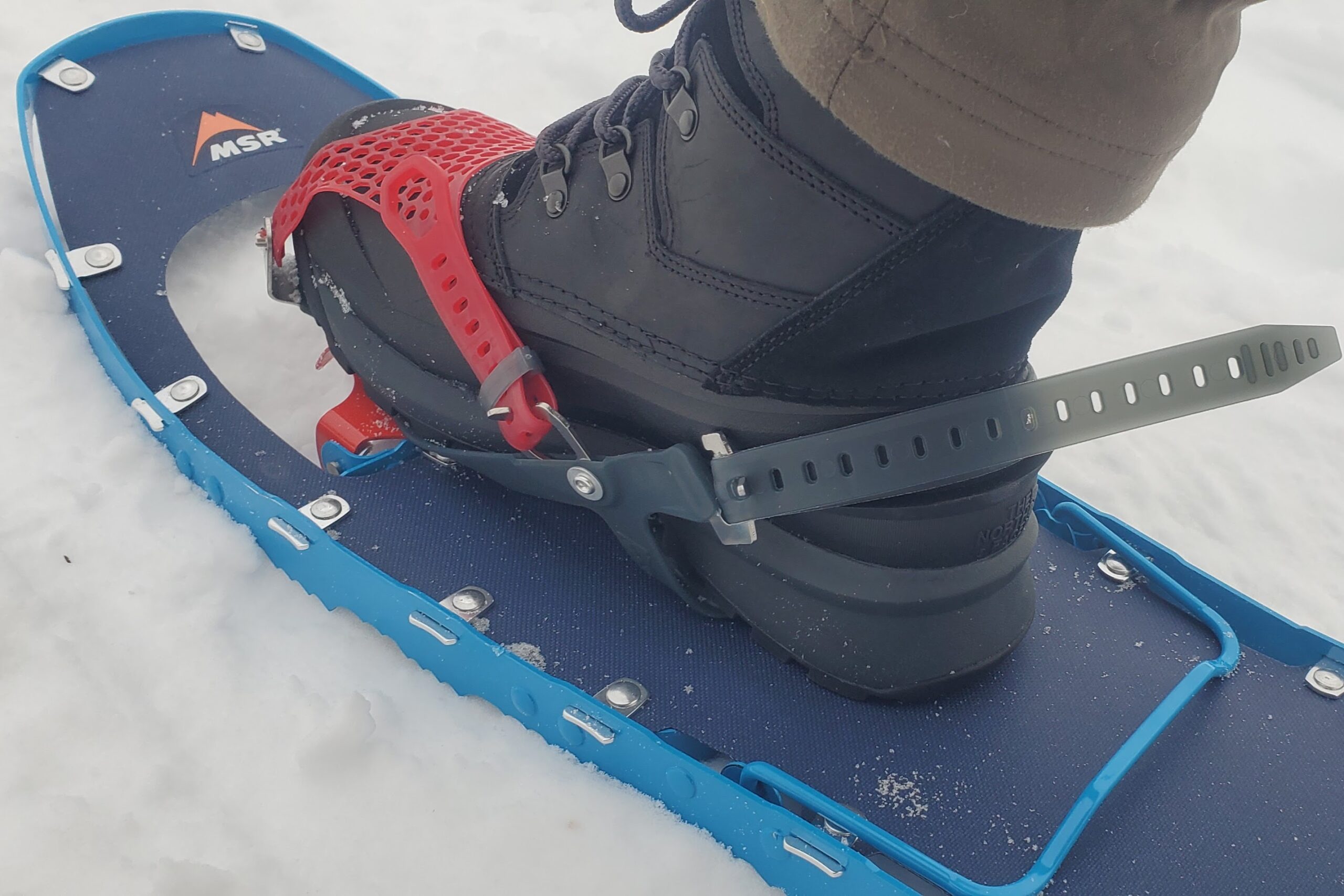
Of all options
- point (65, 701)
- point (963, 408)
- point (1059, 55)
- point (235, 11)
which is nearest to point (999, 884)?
point (963, 408)

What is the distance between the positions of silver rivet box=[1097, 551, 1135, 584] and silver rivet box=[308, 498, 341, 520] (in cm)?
84

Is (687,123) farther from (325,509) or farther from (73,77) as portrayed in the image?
(73,77)

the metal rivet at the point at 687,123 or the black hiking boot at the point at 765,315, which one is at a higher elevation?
the metal rivet at the point at 687,123

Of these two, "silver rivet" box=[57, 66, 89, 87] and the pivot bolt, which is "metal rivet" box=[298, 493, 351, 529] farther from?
"silver rivet" box=[57, 66, 89, 87]

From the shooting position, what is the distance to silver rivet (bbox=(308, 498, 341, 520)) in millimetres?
A: 1078

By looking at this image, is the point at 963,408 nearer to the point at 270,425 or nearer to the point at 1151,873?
the point at 1151,873

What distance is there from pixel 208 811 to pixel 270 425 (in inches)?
22.0

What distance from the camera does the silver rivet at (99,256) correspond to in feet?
4.28

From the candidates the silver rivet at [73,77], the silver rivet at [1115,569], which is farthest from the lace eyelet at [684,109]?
the silver rivet at [73,77]

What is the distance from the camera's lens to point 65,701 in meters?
0.95

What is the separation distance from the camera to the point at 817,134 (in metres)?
0.69

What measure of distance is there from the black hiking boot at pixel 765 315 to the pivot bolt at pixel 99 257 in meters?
0.46

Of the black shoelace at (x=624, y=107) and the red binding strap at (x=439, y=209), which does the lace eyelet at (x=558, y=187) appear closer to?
the black shoelace at (x=624, y=107)

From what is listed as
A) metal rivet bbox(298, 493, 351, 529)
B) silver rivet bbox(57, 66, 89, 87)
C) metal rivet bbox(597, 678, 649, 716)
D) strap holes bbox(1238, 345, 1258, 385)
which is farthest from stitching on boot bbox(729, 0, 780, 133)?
silver rivet bbox(57, 66, 89, 87)
